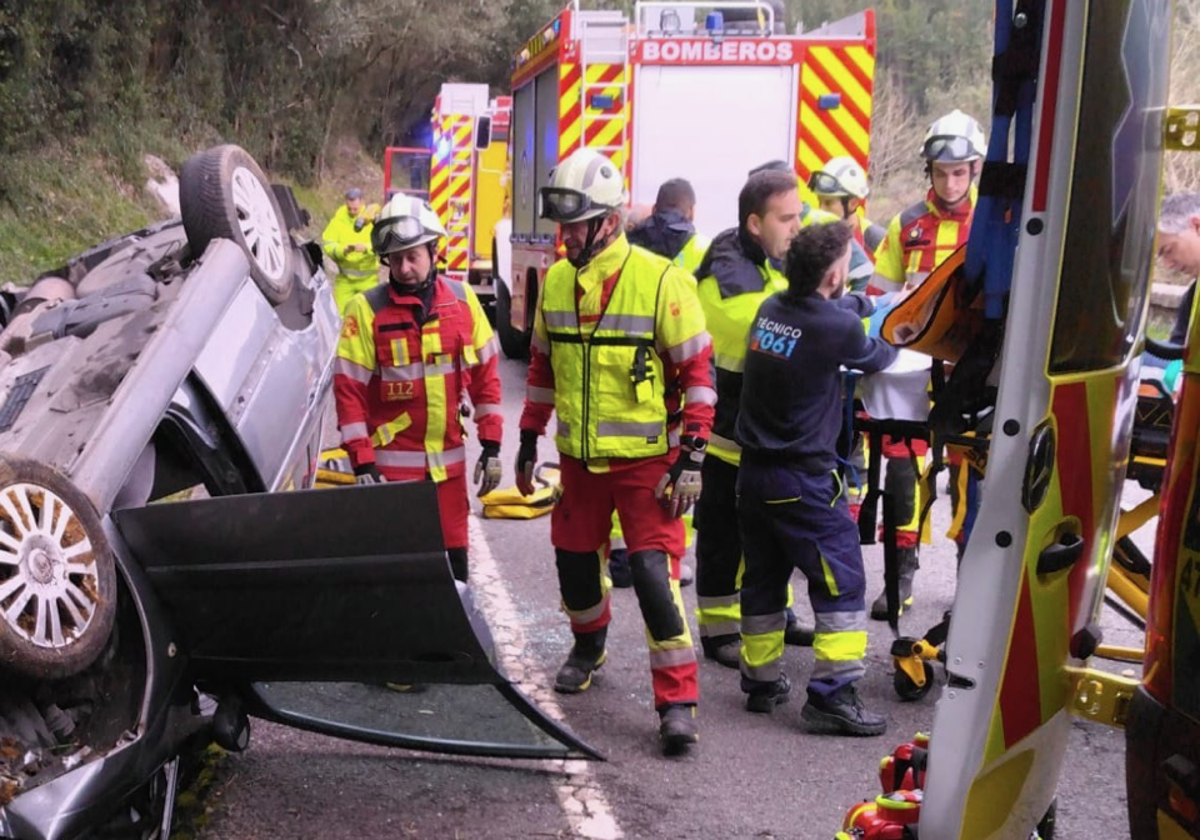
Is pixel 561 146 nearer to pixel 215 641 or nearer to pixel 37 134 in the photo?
pixel 215 641

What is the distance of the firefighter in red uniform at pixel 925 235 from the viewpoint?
557 cm

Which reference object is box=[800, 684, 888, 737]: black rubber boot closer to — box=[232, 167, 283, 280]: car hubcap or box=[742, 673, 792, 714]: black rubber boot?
box=[742, 673, 792, 714]: black rubber boot

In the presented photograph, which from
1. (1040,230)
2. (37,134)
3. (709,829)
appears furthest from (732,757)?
(37,134)

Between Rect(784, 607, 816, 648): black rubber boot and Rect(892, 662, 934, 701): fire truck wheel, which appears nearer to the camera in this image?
Rect(892, 662, 934, 701): fire truck wheel

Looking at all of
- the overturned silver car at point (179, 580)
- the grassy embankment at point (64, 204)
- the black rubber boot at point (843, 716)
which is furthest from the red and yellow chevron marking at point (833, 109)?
the grassy embankment at point (64, 204)

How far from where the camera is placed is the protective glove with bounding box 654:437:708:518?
13.8 ft

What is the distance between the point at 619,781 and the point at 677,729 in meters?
0.28

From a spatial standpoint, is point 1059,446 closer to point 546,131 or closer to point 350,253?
point 546,131

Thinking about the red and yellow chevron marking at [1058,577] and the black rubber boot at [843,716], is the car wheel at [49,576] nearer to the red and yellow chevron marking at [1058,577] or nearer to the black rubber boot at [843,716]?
the red and yellow chevron marking at [1058,577]

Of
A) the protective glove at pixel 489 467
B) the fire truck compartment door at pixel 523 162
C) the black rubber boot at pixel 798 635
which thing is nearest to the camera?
the protective glove at pixel 489 467

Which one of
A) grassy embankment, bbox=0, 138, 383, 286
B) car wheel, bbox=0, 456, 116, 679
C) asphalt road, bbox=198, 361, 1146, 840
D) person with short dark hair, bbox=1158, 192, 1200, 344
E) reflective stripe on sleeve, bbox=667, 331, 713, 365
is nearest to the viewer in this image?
car wheel, bbox=0, 456, 116, 679

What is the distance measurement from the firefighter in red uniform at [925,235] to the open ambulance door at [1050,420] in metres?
3.16

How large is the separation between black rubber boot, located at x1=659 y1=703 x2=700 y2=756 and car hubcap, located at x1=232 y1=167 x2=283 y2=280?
6.55 feet

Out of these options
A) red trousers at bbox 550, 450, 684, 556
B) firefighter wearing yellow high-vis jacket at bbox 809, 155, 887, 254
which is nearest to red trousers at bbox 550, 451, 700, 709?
red trousers at bbox 550, 450, 684, 556
